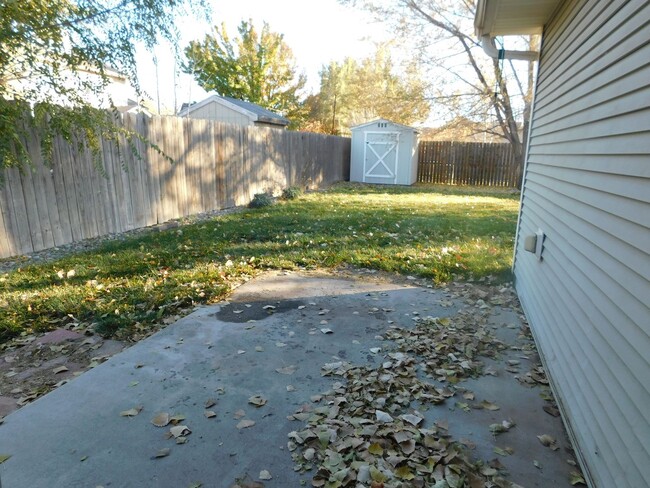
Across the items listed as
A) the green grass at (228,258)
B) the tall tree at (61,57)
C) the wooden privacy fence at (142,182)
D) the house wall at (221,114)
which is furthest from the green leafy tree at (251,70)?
the tall tree at (61,57)

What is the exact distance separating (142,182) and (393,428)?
241 inches

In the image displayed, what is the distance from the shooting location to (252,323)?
3.52 meters

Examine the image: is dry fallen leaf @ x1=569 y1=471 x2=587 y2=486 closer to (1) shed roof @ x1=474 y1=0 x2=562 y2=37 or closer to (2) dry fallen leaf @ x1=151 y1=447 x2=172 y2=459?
(2) dry fallen leaf @ x1=151 y1=447 x2=172 y2=459

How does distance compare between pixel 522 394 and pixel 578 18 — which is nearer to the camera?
pixel 522 394

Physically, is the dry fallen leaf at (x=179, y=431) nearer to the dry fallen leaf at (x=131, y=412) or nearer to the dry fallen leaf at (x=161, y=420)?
the dry fallen leaf at (x=161, y=420)

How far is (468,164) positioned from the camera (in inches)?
688

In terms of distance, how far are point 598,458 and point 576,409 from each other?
0.37 meters

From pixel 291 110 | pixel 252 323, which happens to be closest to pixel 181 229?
pixel 252 323

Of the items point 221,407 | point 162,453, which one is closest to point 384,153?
point 221,407

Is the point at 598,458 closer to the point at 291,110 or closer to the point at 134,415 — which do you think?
the point at 134,415

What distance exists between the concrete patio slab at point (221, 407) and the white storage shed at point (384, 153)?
1335cm

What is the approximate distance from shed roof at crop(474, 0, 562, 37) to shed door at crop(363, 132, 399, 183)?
1172 centimetres

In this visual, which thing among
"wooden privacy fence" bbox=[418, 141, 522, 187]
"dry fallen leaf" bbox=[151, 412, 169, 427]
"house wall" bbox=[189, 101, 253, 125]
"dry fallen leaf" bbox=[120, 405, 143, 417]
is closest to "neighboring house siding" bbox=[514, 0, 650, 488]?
"dry fallen leaf" bbox=[151, 412, 169, 427]

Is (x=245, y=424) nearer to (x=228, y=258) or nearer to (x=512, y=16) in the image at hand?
(x=228, y=258)
